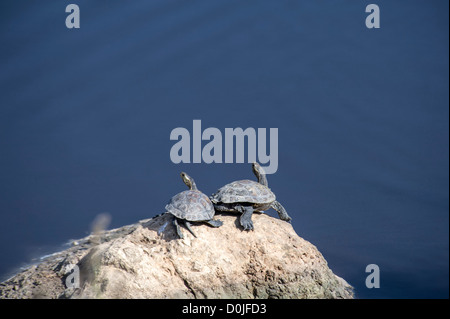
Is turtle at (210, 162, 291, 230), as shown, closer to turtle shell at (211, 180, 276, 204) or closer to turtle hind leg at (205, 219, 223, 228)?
turtle shell at (211, 180, 276, 204)

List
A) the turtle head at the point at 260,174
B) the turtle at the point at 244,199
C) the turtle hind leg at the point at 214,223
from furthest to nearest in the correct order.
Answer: the turtle head at the point at 260,174 → the turtle at the point at 244,199 → the turtle hind leg at the point at 214,223

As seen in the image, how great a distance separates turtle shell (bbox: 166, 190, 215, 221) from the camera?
17.7 feet

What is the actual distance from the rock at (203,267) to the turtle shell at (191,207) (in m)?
0.22

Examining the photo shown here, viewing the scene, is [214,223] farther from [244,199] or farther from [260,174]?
[260,174]

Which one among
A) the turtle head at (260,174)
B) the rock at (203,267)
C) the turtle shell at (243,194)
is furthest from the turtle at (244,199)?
the turtle head at (260,174)

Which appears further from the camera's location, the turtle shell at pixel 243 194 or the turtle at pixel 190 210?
the turtle shell at pixel 243 194

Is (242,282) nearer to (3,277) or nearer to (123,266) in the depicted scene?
(123,266)

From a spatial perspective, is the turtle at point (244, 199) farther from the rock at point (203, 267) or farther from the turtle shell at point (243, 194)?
the rock at point (203, 267)

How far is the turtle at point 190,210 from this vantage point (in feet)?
17.7

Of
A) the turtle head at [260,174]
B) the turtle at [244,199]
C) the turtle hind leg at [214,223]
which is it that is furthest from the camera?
the turtle head at [260,174]
